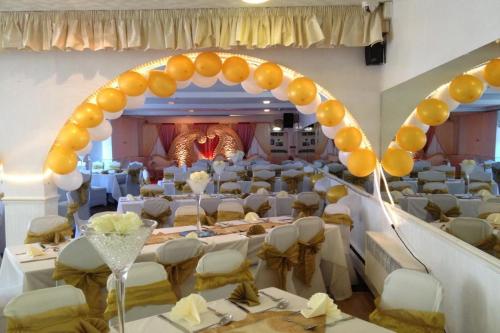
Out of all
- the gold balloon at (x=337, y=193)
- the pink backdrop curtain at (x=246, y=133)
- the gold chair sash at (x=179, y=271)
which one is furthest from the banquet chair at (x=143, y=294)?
the pink backdrop curtain at (x=246, y=133)

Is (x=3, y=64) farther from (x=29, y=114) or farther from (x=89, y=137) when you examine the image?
(x=89, y=137)

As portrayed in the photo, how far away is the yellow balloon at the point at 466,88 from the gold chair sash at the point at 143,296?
8.73 feet

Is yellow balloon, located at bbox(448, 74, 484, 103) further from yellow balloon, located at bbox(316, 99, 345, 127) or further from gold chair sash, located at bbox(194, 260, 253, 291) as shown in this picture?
gold chair sash, located at bbox(194, 260, 253, 291)

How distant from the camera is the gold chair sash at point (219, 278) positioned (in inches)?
114

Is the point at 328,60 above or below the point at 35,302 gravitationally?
above

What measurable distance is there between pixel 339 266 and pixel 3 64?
4274 mm

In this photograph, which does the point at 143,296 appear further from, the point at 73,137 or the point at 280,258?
the point at 73,137

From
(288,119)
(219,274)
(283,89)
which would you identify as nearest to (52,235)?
(219,274)

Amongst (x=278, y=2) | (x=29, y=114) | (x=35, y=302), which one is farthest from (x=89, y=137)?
(x=35, y=302)

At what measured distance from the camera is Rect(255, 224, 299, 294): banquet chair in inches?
152

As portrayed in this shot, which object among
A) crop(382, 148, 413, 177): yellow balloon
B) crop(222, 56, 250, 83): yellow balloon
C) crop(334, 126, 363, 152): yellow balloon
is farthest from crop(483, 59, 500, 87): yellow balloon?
crop(222, 56, 250, 83): yellow balloon

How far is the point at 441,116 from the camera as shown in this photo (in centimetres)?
388

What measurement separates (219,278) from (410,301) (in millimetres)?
1188

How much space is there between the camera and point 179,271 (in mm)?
3551
